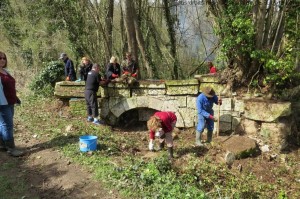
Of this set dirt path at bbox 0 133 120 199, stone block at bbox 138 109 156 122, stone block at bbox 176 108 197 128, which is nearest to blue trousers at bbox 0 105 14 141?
dirt path at bbox 0 133 120 199

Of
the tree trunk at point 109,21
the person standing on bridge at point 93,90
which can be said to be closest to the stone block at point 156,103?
the person standing on bridge at point 93,90

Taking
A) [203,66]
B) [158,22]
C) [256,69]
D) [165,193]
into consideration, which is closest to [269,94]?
[256,69]

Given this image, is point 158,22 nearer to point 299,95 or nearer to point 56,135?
point 299,95

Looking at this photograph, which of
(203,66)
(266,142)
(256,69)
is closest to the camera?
(266,142)

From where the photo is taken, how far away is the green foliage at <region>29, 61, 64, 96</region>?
11.8 m

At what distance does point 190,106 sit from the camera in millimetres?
8656

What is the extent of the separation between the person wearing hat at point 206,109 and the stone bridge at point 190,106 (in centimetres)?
61

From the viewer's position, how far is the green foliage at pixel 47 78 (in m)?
11.8

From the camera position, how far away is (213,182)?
617cm

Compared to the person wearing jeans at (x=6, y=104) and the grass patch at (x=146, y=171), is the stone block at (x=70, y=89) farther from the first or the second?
the person wearing jeans at (x=6, y=104)

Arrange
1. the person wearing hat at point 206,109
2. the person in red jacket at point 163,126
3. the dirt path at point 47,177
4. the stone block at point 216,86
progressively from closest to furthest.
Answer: the dirt path at point 47,177 → the person in red jacket at point 163,126 → the person wearing hat at point 206,109 → the stone block at point 216,86

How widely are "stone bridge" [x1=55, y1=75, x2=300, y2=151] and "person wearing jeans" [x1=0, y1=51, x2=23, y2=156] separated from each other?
3110 mm

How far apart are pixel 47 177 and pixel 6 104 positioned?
1621mm

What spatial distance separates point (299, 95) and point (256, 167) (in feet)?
8.47
